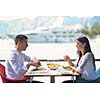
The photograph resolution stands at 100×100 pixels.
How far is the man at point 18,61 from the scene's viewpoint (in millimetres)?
8359

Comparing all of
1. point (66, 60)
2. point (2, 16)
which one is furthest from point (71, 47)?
point (2, 16)

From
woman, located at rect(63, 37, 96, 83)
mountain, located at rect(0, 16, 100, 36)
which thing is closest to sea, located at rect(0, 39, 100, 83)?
woman, located at rect(63, 37, 96, 83)

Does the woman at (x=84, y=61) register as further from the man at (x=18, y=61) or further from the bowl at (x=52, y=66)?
the man at (x=18, y=61)

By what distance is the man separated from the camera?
27.4ft

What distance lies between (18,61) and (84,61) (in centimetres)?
75

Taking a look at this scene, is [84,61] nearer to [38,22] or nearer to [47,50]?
[47,50]

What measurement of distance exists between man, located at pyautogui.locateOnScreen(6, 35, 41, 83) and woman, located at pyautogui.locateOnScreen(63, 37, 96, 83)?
445 millimetres

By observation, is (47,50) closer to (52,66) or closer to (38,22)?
(52,66)

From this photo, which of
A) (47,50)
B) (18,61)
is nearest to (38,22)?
(47,50)

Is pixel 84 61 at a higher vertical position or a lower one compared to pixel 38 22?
lower

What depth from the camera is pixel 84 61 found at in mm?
8352

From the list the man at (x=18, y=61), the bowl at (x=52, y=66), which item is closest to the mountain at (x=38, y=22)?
the man at (x=18, y=61)

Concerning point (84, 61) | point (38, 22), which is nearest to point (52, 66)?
point (84, 61)

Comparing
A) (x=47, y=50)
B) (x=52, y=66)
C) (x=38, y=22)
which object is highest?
(x=38, y=22)
